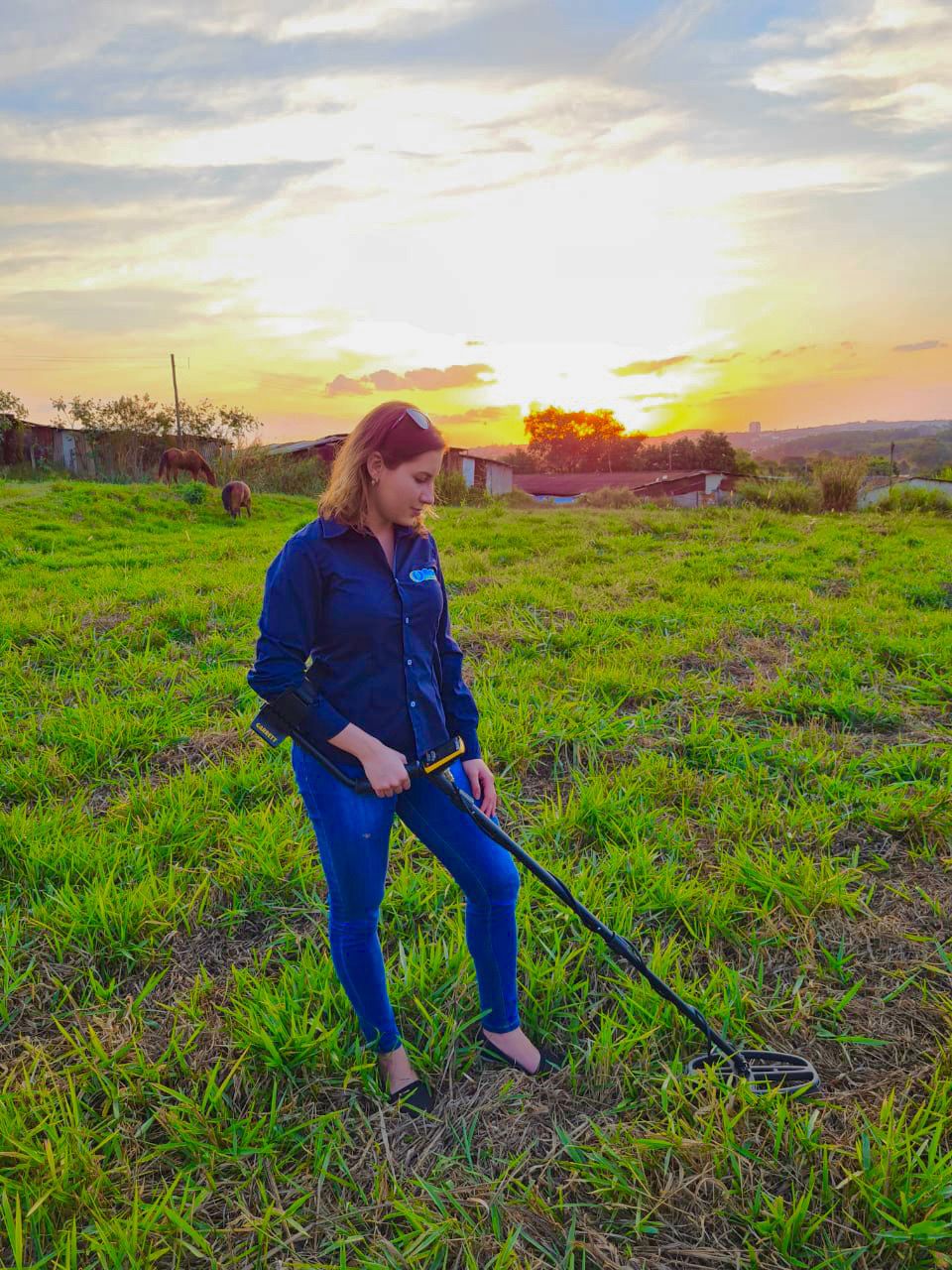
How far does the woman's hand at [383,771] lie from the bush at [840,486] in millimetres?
19931

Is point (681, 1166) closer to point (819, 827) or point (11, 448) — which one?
point (819, 827)

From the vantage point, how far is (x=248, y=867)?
3029mm

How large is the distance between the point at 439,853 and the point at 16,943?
5.87ft

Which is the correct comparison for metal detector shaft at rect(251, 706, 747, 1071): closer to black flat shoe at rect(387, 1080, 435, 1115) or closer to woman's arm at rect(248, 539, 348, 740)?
woman's arm at rect(248, 539, 348, 740)

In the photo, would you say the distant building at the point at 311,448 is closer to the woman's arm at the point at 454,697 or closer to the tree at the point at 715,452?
the woman's arm at the point at 454,697

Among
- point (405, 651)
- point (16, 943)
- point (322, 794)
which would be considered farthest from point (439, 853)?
point (16, 943)

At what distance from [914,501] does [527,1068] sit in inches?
840

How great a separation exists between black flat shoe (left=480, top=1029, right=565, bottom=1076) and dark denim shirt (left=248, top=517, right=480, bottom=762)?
97cm

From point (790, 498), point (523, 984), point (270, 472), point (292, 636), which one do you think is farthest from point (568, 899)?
point (270, 472)

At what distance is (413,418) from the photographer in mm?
1870

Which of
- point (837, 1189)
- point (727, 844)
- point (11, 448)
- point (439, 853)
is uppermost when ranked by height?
point (11, 448)

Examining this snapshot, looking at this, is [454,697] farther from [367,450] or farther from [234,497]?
[234,497]

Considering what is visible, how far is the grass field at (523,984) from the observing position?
1729mm

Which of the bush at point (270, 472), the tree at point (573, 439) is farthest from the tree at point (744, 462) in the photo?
the bush at point (270, 472)
